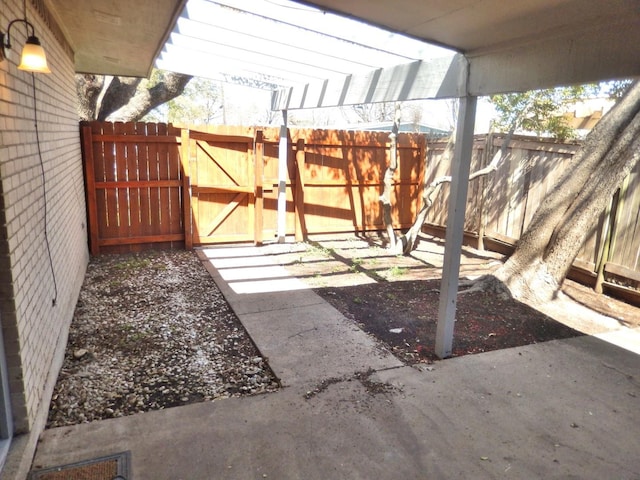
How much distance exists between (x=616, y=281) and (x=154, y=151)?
718 cm

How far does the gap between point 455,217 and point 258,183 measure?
483cm

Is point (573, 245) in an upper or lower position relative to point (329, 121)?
lower

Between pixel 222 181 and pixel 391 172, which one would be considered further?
pixel 391 172

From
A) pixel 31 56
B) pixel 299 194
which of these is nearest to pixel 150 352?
pixel 31 56

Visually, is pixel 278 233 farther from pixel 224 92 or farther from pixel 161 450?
pixel 224 92

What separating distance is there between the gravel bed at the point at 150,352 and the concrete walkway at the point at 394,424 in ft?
0.68

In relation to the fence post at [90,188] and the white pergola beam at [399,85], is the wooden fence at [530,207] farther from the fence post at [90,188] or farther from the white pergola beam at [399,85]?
the fence post at [90,188]

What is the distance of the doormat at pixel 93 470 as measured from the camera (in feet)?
7.64

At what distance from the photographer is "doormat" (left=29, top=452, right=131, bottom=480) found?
7.64 feet

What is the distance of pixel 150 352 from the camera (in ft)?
12.9

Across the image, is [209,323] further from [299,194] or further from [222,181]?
[299,194]

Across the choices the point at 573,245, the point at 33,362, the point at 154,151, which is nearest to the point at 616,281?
the point at 573,245

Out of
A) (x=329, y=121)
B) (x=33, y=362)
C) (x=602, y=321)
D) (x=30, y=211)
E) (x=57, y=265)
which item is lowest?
(x=602, y=321)

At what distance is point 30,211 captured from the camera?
2891mm
